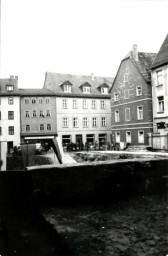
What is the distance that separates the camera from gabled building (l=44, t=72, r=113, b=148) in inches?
1896

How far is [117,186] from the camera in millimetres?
5559

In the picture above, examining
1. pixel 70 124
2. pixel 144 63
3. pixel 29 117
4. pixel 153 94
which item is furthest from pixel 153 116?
pixel 29 117

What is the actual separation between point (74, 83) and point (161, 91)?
23.5 metres

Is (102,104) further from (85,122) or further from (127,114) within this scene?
(127,114)

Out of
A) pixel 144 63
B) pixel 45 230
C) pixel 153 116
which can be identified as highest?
pixel 144 63

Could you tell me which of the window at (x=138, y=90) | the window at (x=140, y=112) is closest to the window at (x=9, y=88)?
the window at (x=138, y=90)

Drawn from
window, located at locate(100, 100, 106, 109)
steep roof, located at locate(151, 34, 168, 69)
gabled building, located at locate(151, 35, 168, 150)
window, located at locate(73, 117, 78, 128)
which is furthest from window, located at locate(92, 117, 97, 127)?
steep roof, located at locate(151, 34, 168, 69)

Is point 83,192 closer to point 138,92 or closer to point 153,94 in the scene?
point 153,94

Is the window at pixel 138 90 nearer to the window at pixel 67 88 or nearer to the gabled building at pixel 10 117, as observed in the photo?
the window at pixel 67 88

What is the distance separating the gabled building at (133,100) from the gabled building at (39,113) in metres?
12.1

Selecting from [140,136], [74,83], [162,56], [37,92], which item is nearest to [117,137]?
[140,136]

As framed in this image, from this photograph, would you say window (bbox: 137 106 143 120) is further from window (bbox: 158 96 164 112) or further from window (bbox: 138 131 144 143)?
window (bbox: 158 96 164 112)

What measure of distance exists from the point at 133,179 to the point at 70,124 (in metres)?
42.8

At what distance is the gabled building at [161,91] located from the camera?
3020cm
